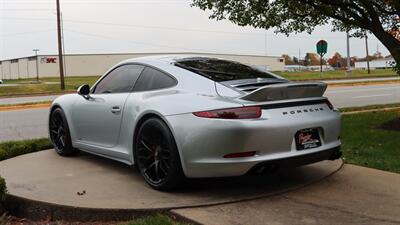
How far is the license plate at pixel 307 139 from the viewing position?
453cm

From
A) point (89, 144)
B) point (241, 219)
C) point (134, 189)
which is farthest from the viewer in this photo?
point (89, 144)

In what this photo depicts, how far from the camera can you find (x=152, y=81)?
527 cm

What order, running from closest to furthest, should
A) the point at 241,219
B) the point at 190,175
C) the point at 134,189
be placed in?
1. the point at 241,219
2. the point at 190,175
3. the point at 134,189

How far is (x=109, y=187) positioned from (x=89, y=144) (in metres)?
1.19

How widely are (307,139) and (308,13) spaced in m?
6.16

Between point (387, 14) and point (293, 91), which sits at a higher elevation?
point (387, 14)

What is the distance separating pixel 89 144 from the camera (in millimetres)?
6059

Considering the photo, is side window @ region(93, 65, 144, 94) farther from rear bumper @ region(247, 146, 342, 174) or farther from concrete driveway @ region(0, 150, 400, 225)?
rear bumper @ region(247, 146, 342, 174)

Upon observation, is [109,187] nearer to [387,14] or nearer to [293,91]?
[293,91]

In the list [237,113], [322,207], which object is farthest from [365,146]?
[237,113]

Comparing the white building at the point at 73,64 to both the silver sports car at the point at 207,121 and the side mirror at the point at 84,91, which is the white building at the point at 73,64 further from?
the silver sports car at the point at 207,121

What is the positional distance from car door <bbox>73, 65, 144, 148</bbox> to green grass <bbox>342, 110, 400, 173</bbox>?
2.82 m

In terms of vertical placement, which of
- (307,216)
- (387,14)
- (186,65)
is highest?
(387,14)

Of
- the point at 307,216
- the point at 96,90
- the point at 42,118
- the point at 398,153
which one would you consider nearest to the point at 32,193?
the point at 96,90
